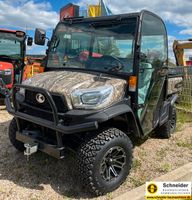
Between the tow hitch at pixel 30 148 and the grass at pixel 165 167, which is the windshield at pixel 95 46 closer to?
the tow hitch at pixel 30 148

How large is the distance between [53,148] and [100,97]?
79 centimetres

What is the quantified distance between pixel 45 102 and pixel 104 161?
3.29 feet

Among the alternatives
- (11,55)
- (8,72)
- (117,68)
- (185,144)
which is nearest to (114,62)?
(117,68)

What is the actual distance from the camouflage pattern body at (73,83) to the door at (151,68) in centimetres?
44

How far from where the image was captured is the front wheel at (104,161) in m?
2.84

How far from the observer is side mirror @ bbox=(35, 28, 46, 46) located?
13.1 ft

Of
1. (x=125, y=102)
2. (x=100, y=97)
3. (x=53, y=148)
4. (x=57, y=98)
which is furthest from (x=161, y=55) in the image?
(x=53, y=148)

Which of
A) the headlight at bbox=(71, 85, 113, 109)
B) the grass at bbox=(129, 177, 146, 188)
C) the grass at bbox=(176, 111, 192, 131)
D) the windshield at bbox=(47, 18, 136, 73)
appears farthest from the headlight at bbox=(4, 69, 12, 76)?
the grass at bbox=(129, 177, 146, 188)

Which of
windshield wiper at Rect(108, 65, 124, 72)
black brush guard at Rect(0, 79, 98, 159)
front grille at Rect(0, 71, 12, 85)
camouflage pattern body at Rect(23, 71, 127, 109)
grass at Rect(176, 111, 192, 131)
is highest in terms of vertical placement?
windshield wiper at Rect(108, 65, 124, 72)

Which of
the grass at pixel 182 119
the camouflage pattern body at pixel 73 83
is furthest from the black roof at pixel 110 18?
the grass at pixel 182 119

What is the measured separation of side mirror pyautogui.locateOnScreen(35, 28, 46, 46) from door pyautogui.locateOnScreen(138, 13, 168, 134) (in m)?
1.60

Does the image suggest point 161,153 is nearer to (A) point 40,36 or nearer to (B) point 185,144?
(B) point 185,144

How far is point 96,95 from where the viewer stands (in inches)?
113

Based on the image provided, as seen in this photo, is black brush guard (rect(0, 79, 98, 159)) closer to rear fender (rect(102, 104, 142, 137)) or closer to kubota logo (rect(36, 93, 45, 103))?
kubota logo (rect(36, 93, 45, 103))
